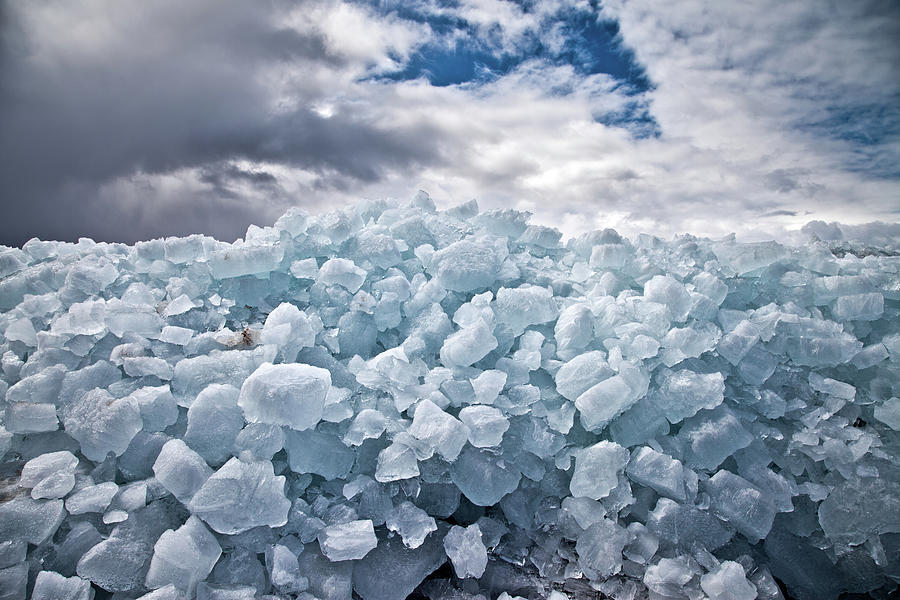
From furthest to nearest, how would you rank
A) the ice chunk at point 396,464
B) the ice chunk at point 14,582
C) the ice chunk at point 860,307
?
the ice chunk at point 860,307 < the ice chunk at point 396,464 < the ice chunk at point 14,582

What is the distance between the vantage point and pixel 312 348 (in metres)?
1.75

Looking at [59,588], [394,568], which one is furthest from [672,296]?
[59,588]

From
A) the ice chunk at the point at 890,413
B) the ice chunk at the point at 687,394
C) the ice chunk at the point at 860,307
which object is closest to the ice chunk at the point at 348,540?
the ice chunk at the point at 687,394

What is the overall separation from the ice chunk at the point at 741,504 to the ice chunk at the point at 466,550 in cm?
70

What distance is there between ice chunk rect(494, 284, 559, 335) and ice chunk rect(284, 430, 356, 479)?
70cm

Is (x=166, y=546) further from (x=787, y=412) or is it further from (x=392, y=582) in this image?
(x=787, y=412)

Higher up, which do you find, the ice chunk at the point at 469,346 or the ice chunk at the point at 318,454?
the ice chunk at the point at 469,346

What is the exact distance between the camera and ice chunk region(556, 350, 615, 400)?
1611 millimetres

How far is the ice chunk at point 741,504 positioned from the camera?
1.47 meters

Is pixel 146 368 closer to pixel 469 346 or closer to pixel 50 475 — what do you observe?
pixel 50 475

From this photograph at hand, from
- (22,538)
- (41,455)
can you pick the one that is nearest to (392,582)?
(22,538)

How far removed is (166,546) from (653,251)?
2081mm

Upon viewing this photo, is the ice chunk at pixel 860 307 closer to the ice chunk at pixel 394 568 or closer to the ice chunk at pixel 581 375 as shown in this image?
the ice chunk at pixel 581 375

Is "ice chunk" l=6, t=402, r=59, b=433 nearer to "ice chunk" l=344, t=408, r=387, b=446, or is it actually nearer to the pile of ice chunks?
the pile of ice chunks
